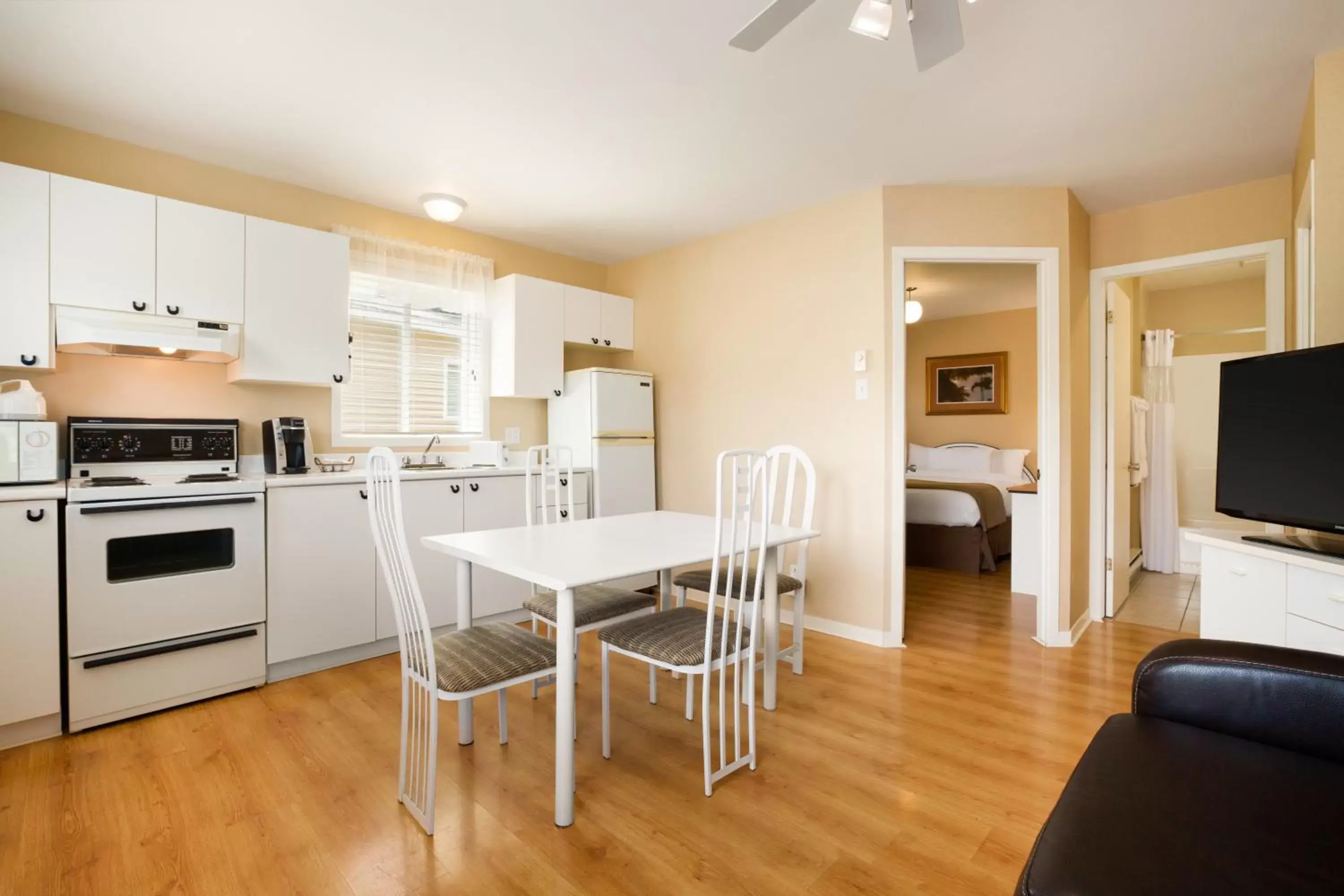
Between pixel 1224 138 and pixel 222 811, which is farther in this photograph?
pixel 1224 138

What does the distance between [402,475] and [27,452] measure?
134 cm

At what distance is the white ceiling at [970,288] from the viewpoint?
16.4 feet

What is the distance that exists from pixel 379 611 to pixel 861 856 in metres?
2.47

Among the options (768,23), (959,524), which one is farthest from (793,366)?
(959,524)

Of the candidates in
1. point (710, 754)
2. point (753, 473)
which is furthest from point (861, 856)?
point (753, 473)

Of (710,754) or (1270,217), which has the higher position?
(1270,217)

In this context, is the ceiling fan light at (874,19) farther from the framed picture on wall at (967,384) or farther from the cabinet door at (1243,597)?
the framed picture on wall at (967,384)

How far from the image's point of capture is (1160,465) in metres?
4.98

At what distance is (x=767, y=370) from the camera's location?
3891mm

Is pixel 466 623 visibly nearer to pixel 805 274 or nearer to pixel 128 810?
pixel 128 810

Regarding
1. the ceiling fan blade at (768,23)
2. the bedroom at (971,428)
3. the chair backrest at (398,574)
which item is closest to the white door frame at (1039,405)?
the bedroom at (971,428)

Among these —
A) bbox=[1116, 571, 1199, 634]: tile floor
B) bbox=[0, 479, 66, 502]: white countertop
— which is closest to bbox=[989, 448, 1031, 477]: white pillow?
bbox=[1116, 571, 1199, 634]: tile floor

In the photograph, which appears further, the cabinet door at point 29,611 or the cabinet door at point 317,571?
the cabinet door at point 317,571

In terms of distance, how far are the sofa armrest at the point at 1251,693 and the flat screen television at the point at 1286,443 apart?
94cm
